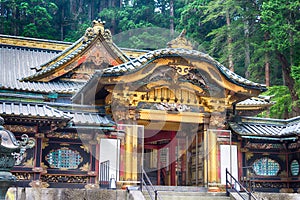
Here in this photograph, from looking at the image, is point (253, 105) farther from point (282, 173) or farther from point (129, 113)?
point (129, 113)

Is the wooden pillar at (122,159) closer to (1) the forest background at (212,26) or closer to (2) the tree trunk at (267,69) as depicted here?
(1) the forest background at (212,26)

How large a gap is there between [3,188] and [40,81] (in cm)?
1396

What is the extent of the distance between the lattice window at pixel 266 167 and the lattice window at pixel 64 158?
22.3 feet

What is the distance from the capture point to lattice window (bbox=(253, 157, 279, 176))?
58.6 feet

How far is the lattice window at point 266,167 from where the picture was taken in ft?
58.6

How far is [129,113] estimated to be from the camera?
50.7 feet

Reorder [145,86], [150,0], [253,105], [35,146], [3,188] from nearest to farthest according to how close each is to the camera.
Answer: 1. [3,188]
2. [35,146]
3. [145,86]
4. [253,105]
5. [150,0]

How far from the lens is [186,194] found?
14633 mm

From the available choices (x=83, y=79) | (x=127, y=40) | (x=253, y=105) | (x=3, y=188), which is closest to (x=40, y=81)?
(x=83, y=79)

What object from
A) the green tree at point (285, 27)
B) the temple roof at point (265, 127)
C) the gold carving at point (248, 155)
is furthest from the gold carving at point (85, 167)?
the green tree at point (285, 27)

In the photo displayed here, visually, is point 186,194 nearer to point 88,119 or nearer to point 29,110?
point 88,119

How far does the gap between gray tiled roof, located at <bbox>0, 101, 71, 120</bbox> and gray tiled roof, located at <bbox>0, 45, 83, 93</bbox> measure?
5989mm

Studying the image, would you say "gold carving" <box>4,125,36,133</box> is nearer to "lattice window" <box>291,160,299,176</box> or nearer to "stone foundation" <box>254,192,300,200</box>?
"stone foundation" <box>254,192,300,200</box>

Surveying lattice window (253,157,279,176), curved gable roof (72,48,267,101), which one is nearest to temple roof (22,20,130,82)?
curved gable roof (72,48,267,101)
